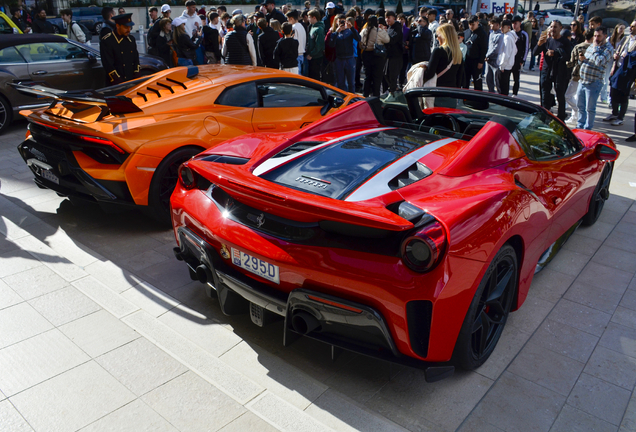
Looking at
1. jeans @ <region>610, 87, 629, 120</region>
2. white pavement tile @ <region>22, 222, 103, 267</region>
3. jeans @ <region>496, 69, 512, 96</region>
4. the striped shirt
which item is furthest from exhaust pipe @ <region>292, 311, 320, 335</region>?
jeans @ <region>496, 69, 512, 96</region>

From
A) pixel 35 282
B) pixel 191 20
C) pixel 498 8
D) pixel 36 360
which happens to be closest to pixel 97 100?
pixel 35 282

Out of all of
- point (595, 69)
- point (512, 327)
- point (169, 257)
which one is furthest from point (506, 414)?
point (595, 69)

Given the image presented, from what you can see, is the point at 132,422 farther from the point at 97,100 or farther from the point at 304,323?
the point at 97,100

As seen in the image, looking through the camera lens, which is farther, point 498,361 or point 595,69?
point 595,69

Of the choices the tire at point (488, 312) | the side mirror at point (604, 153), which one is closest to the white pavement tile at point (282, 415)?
the tire at point (488, 312)

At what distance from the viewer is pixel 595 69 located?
26.5 ft

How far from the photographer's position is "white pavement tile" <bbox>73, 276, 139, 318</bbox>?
3.45 metres

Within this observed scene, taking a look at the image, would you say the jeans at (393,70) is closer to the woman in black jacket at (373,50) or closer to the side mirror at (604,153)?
the woman in black jacket at (373,50)

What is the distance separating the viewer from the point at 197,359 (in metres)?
2.97

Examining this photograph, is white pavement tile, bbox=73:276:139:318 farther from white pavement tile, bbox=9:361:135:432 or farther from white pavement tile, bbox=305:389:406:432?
white pavement tile, bbox=305:389:406:432

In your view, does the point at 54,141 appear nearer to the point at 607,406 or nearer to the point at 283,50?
the point at 607,406

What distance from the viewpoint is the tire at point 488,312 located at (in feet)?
8.70

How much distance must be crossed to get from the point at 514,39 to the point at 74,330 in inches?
371

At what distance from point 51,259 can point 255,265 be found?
233cm
